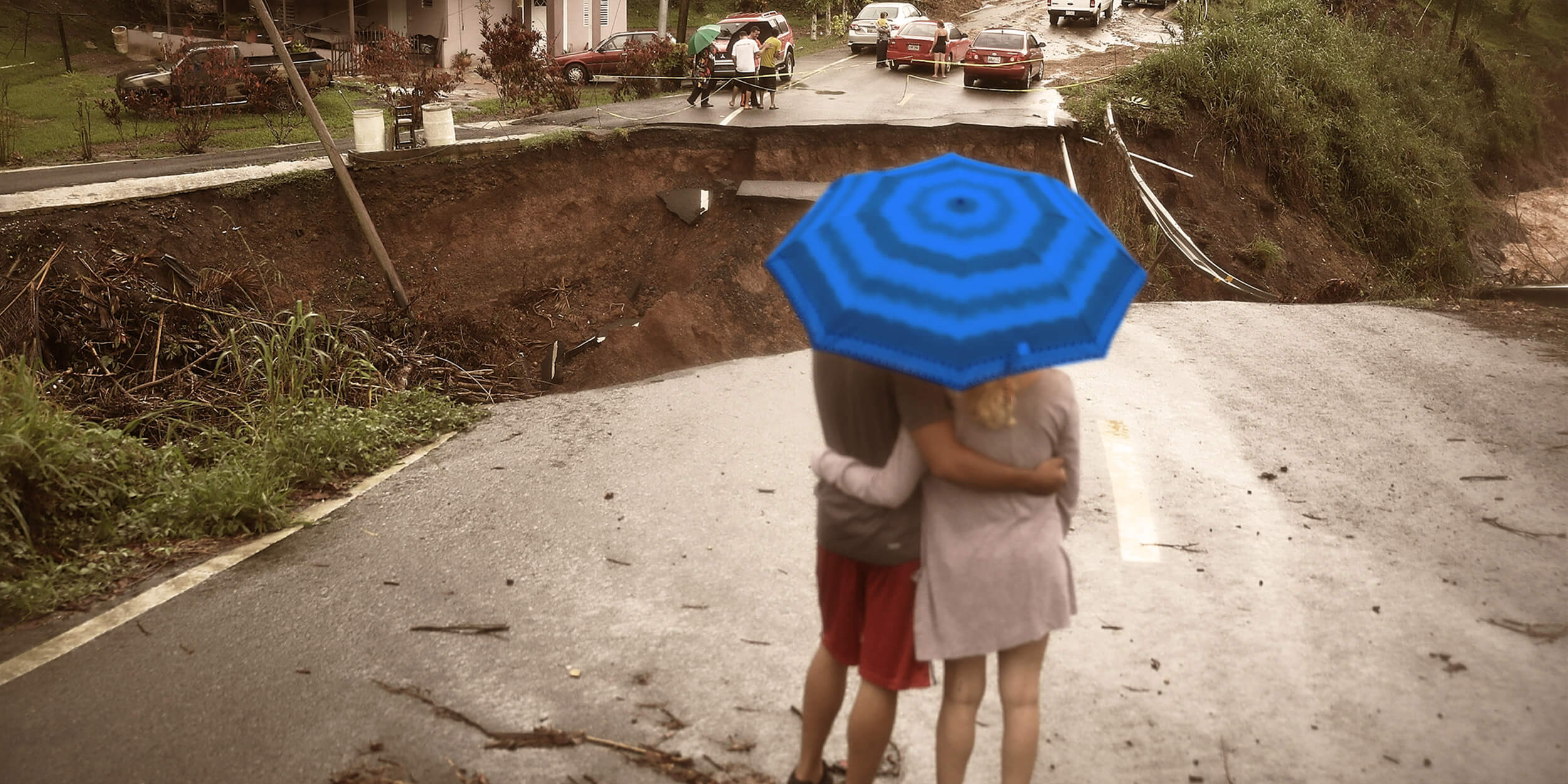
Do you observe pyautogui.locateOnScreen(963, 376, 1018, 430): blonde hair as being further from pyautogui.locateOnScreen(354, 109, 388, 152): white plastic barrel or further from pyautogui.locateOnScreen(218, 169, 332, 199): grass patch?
pyautogui.locateOnScreen(354, 109, 388, 152): white plastic barrel

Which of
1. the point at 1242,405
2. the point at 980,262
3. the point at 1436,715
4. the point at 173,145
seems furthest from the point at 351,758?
the point at 173,145

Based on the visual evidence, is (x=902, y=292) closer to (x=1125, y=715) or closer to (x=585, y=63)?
(x=1125, y=715)

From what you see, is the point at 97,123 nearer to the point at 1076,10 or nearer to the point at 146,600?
the point at 146,600

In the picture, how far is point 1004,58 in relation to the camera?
84.4 ft

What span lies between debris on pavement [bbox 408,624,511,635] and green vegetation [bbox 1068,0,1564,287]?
16.8 meters

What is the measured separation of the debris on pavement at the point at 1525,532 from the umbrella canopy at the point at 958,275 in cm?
387

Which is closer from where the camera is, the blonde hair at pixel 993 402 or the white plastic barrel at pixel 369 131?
the blonde hair at pixel 993 402

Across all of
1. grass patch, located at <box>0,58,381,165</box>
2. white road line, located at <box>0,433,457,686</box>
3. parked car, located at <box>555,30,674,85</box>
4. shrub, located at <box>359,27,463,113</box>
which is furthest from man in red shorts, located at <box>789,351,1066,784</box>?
parked car, located at <box>555,30,674,85</box>

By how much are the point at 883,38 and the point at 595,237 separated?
18.6 metres

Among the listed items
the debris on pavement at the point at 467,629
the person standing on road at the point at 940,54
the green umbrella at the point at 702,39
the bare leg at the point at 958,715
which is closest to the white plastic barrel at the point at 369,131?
the green umbrella at the point at 702,39

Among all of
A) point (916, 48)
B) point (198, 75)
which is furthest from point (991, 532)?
point (916, 48)

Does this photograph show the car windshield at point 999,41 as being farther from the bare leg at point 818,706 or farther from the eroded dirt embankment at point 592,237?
the bare leg at point 818,706

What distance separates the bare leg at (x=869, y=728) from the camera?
2.94 meters

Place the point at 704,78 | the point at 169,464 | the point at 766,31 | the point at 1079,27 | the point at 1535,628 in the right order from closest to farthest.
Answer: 1. the point at 1535,628
2. the point at 169,464
3. the point at 704,78
4. the point at 766,31
5. the point at 1079,27
